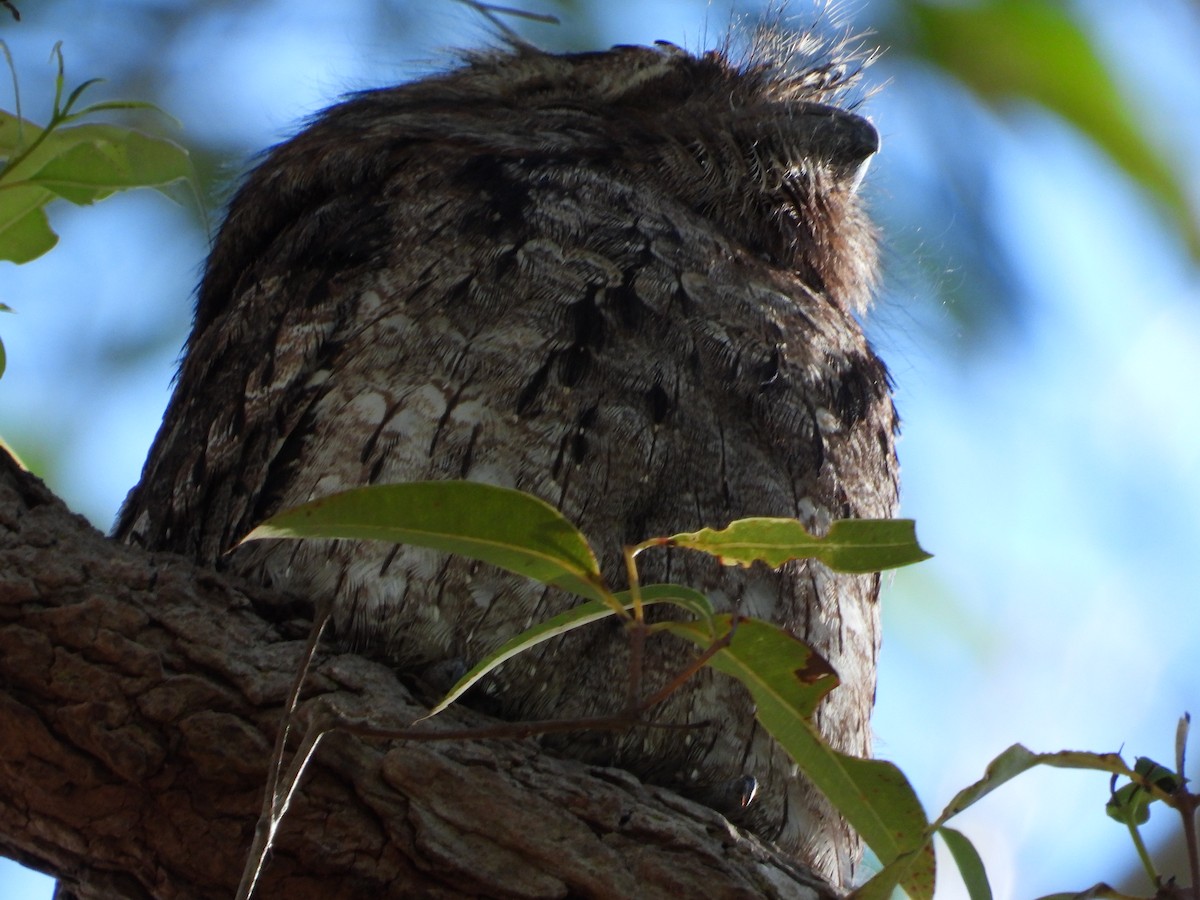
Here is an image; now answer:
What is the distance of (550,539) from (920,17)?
9.10ft

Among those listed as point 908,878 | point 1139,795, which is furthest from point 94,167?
point 1139,795

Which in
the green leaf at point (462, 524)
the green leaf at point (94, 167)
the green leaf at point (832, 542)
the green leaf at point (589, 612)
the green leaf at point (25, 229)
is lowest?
the green leaf at point (589, 612)

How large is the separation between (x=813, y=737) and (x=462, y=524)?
428 millimetres

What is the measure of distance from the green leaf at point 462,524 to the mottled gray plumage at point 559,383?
0.72 metres

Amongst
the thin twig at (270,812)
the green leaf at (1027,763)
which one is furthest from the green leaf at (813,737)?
the thin twig at (270,812)

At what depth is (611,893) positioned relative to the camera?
1558 mm

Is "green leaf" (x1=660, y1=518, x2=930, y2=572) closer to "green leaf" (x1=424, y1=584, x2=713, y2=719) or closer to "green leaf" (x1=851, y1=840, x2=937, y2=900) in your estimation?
"green leaf" (x1=424, y1=584, x2=713, y2=719)

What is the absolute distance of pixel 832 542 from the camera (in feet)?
4.10

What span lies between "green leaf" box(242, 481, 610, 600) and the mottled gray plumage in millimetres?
722

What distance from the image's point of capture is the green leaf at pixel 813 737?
130cm

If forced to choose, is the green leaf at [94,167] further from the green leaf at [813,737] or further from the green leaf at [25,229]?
the green leaf at [813,737]

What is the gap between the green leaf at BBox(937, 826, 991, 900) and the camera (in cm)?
129

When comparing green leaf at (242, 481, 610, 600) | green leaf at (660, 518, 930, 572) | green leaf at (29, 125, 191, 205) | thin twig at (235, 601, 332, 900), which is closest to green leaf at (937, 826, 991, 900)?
green leaf at (660, 518, 930, 572)

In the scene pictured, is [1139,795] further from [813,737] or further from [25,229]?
[25,229]
